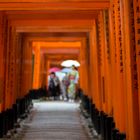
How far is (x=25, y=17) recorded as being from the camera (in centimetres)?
720

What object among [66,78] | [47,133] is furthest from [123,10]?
[66,78]

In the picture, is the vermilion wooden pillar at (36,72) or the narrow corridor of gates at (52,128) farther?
the vermilion wooden pillar at (36,72)

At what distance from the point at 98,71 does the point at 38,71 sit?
950 centimetres

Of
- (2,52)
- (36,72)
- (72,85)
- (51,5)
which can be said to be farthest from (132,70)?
(72,85)

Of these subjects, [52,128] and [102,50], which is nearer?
[102,50]

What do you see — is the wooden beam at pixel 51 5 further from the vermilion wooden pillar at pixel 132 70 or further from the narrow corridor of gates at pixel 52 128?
the narrow corridor of gates at pixel 52 128

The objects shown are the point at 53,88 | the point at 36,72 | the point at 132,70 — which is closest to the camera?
the point at 132,70

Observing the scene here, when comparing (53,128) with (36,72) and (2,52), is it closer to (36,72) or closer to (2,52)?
(2,52)

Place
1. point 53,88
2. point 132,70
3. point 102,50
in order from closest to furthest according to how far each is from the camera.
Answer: point 132,70
point 102,50
point 53,88

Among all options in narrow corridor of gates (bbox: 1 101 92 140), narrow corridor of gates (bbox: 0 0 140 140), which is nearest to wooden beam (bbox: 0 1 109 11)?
narrow corridor of gates (bbox: 0 0 140 140)

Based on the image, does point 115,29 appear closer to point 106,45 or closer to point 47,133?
point 106,45

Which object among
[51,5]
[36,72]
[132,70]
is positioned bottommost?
[132,70]

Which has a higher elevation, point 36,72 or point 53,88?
point 36,72

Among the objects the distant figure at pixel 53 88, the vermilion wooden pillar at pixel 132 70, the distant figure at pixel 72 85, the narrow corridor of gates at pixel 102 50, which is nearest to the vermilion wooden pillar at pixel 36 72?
the distant figure at pixel 72 85
